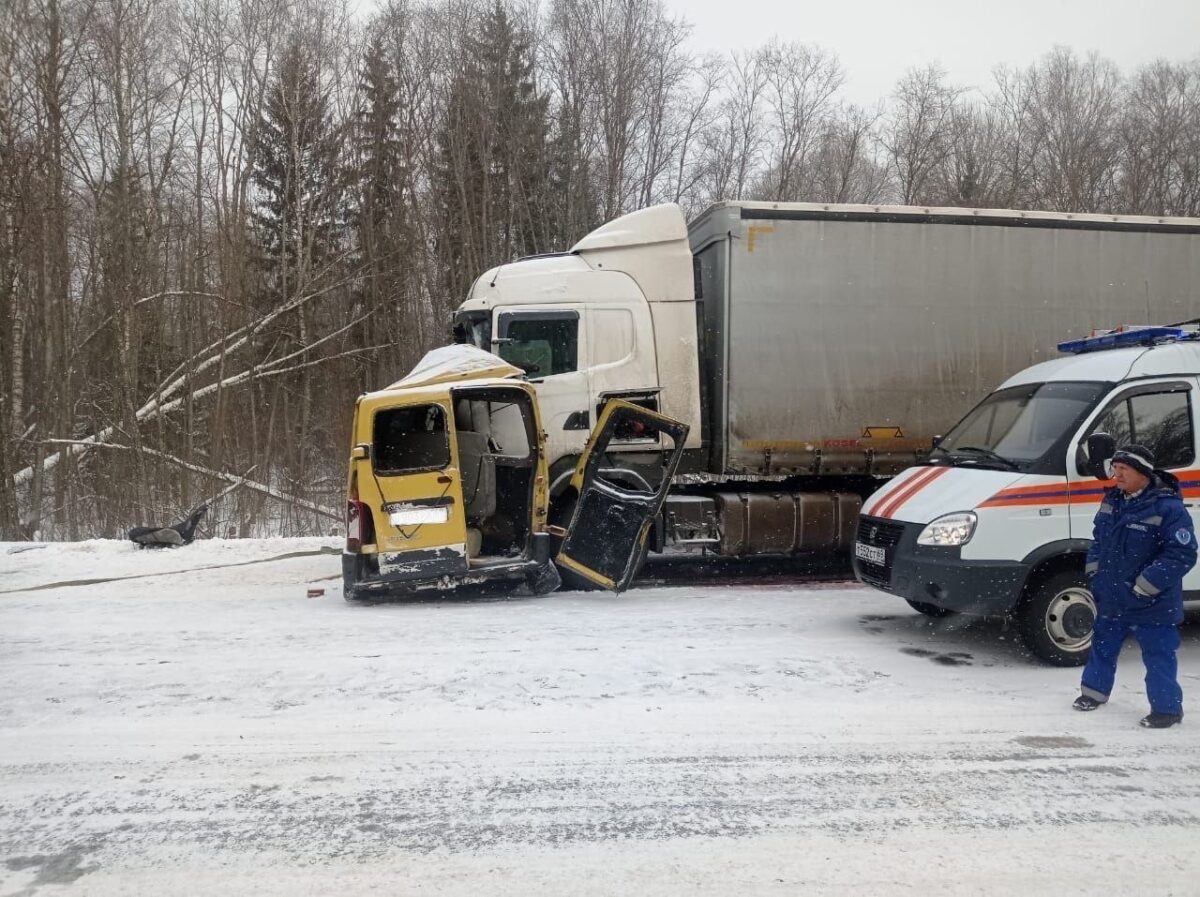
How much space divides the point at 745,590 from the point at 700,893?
590cm

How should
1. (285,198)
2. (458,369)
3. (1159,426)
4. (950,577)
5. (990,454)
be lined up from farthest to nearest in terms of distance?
(285,198) < (458,369) < (990,454) < (1159,426) < (950,577)

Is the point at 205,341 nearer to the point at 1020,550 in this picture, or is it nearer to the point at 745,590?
the point at 745,590

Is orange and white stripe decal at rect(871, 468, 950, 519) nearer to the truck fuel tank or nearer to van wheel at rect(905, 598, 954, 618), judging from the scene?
van wheel at rect(905, 598, 954, 618)

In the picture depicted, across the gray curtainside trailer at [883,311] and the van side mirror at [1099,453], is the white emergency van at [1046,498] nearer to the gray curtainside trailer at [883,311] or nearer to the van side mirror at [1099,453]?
the van side mirror at [1099,453]

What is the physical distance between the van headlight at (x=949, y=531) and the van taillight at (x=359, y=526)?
4.97 metres

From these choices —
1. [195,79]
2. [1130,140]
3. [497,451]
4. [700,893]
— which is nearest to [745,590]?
[497,451]

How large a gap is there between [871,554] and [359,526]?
469 cm

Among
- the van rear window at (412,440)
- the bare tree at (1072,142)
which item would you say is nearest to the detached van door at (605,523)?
the van rear window at (412,440)

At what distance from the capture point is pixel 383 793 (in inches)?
161

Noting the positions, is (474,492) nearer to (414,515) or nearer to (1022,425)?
(414,515)

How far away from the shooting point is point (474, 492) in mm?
9000

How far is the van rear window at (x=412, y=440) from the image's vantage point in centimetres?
822

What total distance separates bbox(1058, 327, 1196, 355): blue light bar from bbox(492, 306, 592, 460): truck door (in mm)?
4754

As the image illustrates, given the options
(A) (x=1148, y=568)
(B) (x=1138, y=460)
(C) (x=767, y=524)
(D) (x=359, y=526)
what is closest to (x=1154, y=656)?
(A) (x=1148, y=568)
